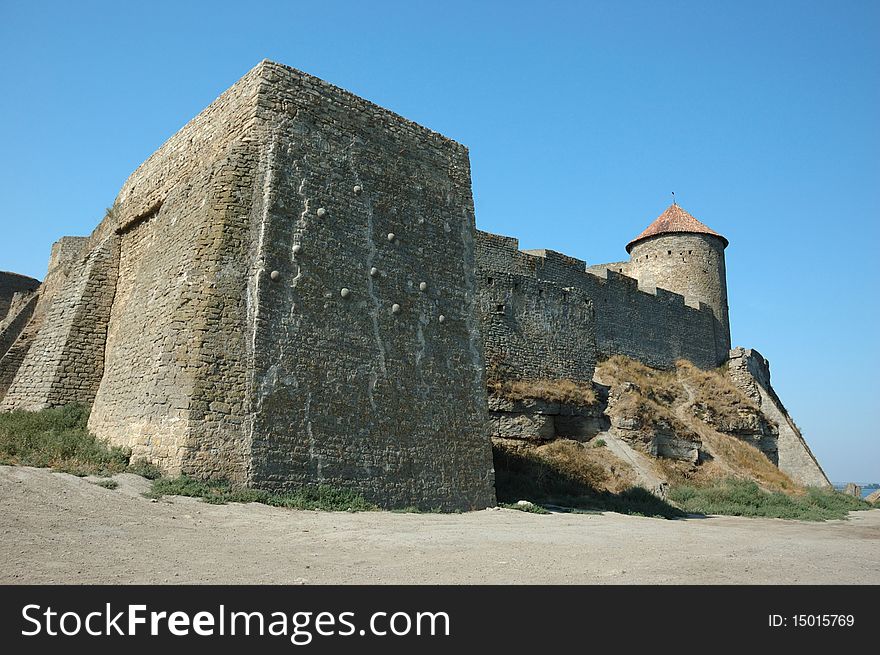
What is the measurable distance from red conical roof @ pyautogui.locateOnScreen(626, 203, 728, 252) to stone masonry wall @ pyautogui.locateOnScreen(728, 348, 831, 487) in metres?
6.43

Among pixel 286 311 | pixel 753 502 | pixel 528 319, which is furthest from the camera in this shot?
pixel 528 319

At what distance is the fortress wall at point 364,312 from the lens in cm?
995

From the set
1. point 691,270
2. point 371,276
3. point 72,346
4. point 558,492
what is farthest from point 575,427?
point 691,270

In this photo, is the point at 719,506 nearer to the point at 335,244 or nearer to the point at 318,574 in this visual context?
the point at 335,244

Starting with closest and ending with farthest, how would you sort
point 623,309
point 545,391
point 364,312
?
point 364,312
point 545,391
point 623,309

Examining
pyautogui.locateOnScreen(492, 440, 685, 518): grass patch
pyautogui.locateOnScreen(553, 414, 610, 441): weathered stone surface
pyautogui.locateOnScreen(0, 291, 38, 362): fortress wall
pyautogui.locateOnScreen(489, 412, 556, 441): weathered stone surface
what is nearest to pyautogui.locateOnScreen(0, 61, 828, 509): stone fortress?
pyautogui.locateOnScreen(0, 291, 38, 362): fortress wall

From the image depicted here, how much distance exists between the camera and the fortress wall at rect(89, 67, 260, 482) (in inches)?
363

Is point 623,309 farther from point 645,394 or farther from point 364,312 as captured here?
point 364,312

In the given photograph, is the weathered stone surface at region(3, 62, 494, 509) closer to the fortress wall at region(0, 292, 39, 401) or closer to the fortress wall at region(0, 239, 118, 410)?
the fortress wall at region(0, 239, 118, 410)

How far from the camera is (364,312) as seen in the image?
11.1 metres

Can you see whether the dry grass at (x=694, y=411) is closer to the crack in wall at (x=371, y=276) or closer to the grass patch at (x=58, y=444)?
the crack in wall at (x=371, y=276)

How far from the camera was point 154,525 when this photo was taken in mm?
6980

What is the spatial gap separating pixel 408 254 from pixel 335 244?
1593 millimetres

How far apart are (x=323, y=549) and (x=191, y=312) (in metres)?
4.62
